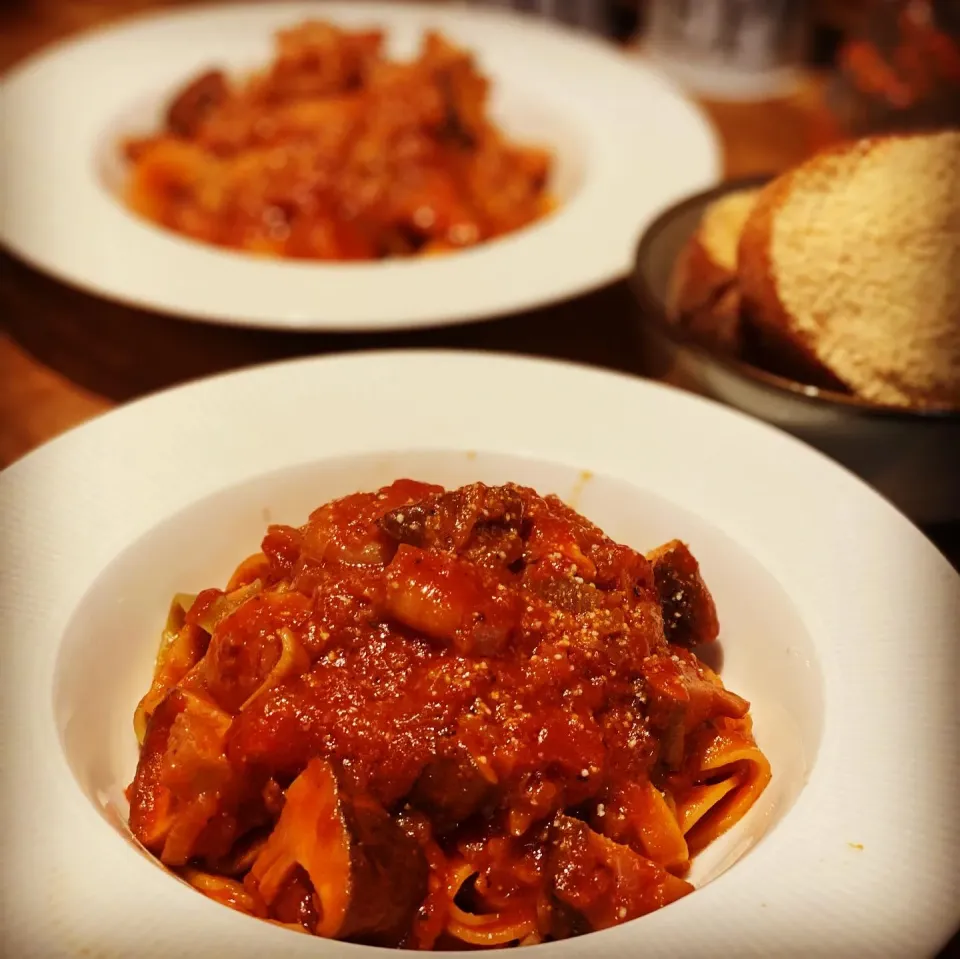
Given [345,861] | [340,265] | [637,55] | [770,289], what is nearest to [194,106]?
[340,265]

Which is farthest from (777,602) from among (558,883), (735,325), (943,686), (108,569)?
(108,569)

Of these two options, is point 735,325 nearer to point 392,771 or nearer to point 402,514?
point 402,514

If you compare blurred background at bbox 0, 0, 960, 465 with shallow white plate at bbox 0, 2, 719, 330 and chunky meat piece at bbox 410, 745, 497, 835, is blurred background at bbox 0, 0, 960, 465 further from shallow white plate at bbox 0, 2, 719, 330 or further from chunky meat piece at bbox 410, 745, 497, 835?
chunky meat piece at bbox 410, 745, 497, 835

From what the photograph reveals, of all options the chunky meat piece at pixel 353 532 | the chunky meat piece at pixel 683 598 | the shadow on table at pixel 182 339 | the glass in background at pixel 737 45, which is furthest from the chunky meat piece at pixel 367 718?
the glass in background at pixel 737 45

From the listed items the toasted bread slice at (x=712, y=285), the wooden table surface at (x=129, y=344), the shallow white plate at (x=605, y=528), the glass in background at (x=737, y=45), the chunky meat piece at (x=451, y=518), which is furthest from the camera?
the glass in background at (x=737, y=45)

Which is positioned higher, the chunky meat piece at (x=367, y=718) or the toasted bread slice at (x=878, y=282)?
the toasted bread slice at (x=878, y=282)

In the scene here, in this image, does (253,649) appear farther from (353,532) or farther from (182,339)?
(182,339)

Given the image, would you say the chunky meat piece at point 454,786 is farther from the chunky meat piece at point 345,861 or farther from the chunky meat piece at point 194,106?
the chunky meat piece at point 194,106
